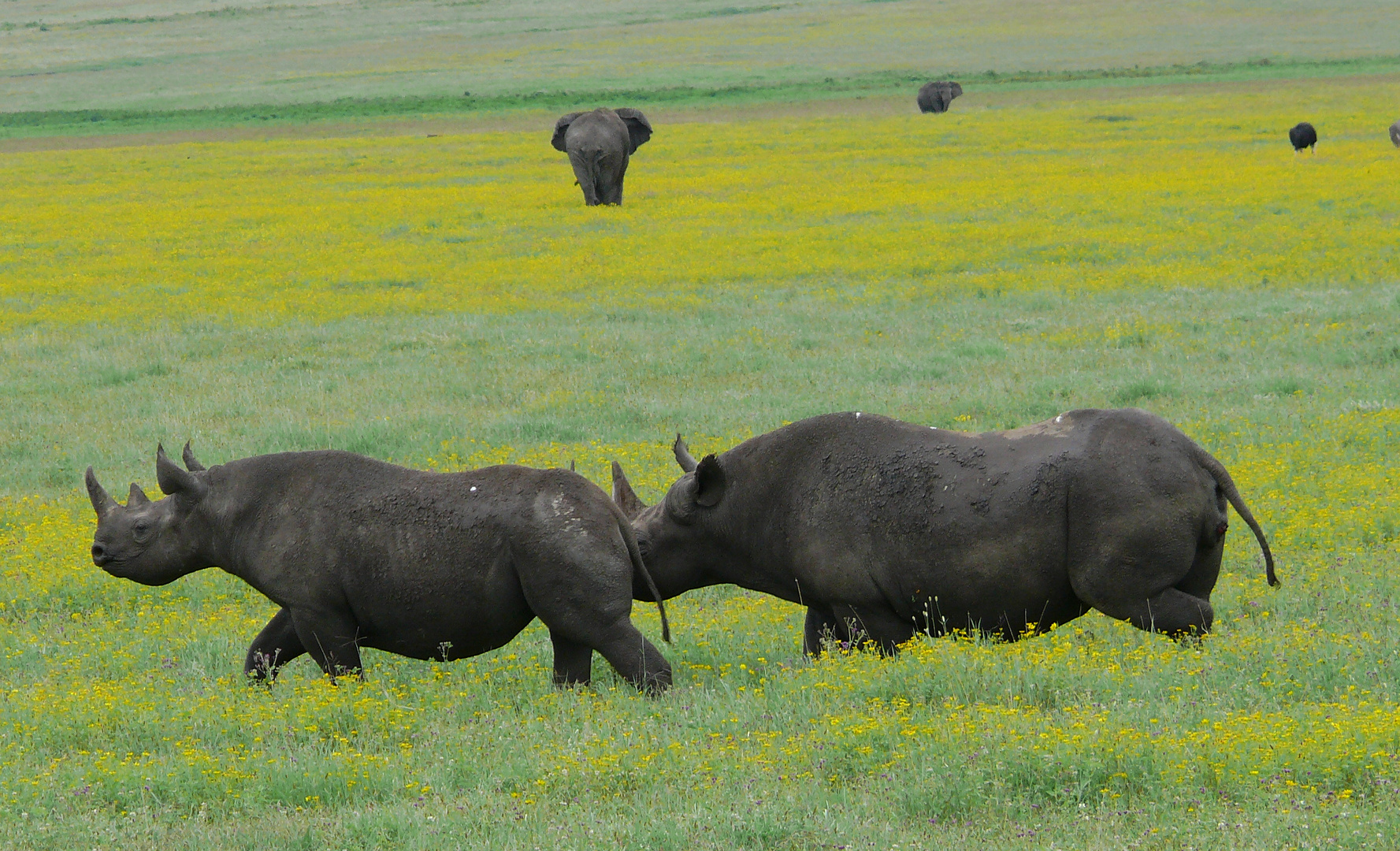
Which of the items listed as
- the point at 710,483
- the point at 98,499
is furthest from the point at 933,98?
the point at 98,499

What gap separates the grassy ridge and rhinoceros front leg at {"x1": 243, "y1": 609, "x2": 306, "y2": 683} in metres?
71.4

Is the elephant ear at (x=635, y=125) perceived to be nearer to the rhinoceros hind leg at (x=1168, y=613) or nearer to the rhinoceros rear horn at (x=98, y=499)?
the rhinoceros rear horn at (x=98, y=499)

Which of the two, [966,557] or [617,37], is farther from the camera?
[617,37]

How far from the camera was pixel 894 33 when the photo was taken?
411 ft

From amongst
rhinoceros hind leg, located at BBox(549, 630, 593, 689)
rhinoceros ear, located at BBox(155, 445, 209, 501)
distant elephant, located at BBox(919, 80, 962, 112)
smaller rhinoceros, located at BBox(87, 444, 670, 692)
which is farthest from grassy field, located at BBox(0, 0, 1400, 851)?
distant elephant, located at BBox(919, 80, 962, 112)

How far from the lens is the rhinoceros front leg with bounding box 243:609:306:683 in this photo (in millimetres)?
8562

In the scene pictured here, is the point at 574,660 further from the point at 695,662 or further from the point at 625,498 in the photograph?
the point at 625,498

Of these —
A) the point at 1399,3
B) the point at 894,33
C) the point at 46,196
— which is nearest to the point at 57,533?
the point at 46,196

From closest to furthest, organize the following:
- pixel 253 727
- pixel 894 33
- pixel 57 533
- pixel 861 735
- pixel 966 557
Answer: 1. pixel 861 735
2. pixel 253 727
3. pixel 966 557
4. pixel 57 533
5. pixel 894 33

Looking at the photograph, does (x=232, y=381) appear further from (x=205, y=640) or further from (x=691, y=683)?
(x=691, y=683)

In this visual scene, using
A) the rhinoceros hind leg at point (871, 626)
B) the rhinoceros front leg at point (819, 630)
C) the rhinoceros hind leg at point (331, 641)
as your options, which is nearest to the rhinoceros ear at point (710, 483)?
the rhinoceros front leg at point (819, 630)

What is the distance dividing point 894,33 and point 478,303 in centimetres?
10689

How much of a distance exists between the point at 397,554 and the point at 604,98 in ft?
250

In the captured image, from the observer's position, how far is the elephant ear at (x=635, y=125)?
4166 cm
